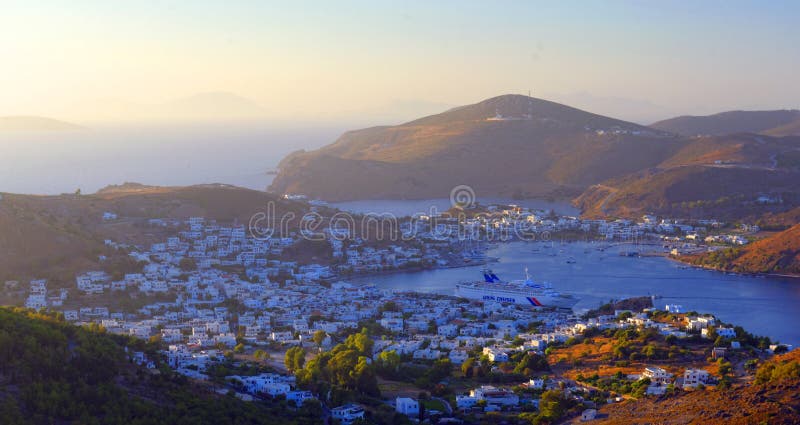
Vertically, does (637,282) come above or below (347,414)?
above

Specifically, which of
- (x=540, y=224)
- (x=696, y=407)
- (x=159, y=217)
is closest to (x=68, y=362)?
(x=696, y=407)

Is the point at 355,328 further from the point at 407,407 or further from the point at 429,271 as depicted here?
the point at 429,271

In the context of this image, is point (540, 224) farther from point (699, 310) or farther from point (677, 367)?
point (677, 367)

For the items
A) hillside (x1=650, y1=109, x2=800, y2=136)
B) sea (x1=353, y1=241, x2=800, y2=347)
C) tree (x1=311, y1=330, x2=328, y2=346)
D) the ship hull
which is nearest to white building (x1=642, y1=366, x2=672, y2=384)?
sea (x1=353, y1=241, x2=800, y2=347)

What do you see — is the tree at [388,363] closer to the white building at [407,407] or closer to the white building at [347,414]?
the white building at [407,407]

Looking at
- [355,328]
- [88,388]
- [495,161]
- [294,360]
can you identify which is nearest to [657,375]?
[294,360]

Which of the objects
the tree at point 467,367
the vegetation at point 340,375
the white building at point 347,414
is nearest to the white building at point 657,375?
the tree at point 467,367
